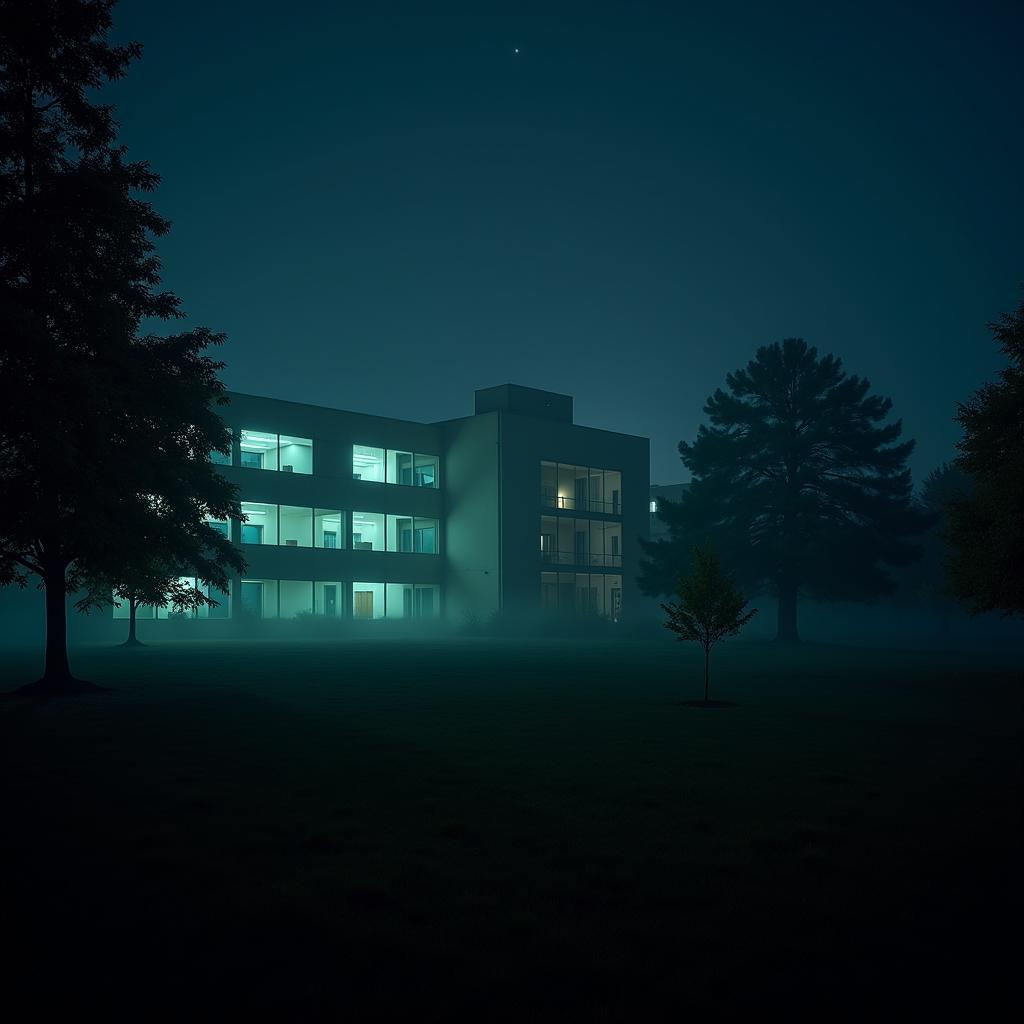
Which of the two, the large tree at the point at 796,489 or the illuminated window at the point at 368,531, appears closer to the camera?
the large tree at the point at 796,489

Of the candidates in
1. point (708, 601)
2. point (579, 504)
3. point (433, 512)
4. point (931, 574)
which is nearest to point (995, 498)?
point (708, 601)

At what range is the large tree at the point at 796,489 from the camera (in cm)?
4488

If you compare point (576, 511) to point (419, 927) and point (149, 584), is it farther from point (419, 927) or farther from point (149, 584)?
point (419, 927)

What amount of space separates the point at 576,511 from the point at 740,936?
58.0m

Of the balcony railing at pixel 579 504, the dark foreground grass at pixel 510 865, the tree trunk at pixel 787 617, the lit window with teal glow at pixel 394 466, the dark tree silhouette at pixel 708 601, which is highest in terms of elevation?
the lit window with teal glow at pixel 394 466

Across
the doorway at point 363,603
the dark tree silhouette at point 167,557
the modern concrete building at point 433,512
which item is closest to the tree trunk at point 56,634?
the dark tree silhouette at point 167,557

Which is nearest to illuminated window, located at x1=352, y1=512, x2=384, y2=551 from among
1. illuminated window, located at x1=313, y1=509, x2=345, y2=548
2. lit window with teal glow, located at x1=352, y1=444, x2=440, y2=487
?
illuminated window, located at x1=313, y1=509, x2=345, y2=548

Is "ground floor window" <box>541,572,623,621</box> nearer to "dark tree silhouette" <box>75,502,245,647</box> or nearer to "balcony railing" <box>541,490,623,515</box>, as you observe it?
"balcony railing" <box>541,490,623,515</box>

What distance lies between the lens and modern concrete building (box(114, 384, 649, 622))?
53094mm

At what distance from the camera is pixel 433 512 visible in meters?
60.9

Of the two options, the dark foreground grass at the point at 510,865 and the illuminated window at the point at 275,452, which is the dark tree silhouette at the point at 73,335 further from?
the illuminated window at the point at 275,452

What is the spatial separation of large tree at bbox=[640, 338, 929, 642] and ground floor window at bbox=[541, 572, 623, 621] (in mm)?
12541

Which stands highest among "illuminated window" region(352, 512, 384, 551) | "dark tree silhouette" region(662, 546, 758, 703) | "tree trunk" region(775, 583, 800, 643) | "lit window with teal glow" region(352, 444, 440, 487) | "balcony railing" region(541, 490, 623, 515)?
"lit window with teal glow" region(352, 444, 440, 487)

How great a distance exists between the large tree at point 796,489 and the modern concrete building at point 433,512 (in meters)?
12.2
